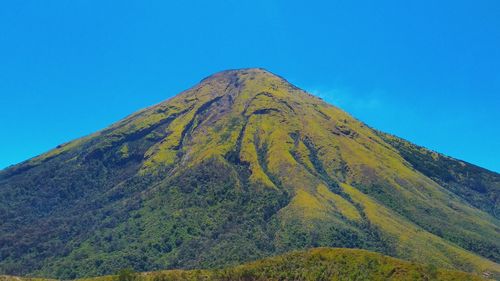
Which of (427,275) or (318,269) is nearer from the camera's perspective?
(427,275)

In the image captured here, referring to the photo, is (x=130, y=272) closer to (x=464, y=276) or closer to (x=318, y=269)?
(x=318, y=269)

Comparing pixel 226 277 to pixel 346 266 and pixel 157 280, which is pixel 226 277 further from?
pixel 346 266

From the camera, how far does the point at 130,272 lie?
195250 mm

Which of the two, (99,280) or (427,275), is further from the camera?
(99,280)

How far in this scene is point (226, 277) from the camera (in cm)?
19275

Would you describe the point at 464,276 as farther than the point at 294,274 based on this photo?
No

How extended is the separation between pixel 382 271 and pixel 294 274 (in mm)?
29765

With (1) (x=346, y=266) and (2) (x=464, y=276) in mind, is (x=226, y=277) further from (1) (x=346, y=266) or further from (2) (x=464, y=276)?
(2) (x=464, y=276)

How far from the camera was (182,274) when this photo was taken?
197375mm

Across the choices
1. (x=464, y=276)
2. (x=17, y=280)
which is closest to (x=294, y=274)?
(x=464, y=276)

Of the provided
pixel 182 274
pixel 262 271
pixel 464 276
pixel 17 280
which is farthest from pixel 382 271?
pixel 17 280

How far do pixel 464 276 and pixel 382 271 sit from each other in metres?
25.9

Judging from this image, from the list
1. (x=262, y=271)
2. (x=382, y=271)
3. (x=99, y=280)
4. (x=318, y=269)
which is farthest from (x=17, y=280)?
(x=382, y=271)

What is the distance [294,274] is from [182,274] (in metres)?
40.2
